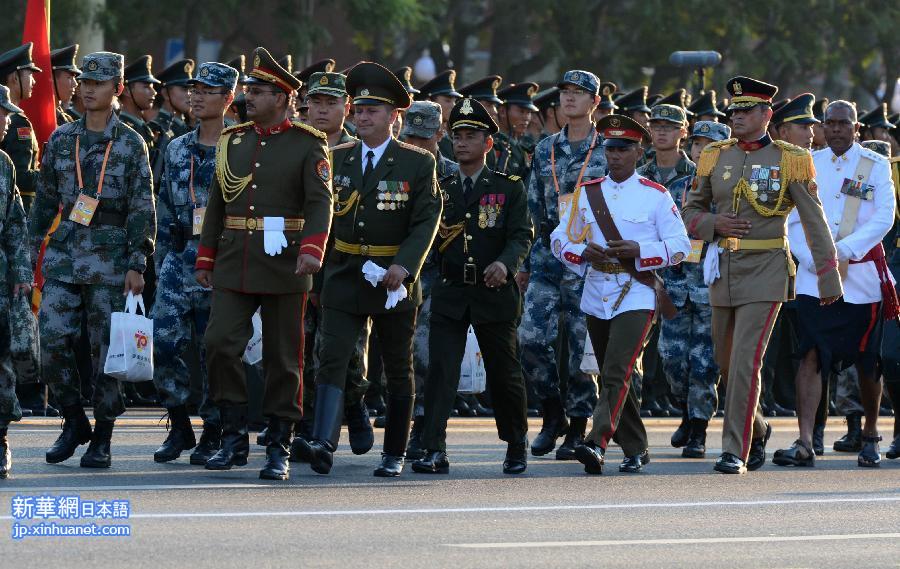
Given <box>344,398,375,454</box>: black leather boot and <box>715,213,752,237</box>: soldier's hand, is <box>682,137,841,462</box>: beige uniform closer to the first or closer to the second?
<box>715,213,752,237</box>: soldier's hand

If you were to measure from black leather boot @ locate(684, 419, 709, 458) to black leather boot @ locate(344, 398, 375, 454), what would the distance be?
2.45 meters

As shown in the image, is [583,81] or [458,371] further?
[583,81]

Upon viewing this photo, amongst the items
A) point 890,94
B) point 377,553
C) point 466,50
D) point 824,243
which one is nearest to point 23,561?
point 377,553

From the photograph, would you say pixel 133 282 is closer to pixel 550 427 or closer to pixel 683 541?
pixel 550 427

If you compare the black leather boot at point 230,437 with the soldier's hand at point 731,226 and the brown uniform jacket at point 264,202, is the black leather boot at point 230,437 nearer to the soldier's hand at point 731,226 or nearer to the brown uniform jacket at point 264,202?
the brown uniform jacket at point 264,202

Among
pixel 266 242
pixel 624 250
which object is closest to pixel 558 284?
pixel 624 250

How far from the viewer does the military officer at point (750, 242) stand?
42.2 feet

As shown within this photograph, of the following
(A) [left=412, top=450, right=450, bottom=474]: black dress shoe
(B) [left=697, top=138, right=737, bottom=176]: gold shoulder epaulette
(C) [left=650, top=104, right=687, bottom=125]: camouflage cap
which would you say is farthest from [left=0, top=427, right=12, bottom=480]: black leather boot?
(C) [left=650, top=104, right=687, bottom=125]: camouflage cap

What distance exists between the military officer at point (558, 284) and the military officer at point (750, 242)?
0.98 metres

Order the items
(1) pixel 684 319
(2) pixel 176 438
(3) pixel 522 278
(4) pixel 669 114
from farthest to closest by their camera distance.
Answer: (4) pixel 669 114
(1) pixel 684 319
(3) pixel 522 278
(2) pixel 176 438

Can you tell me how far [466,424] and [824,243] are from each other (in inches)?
153

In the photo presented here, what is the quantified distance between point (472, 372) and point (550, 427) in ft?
2.10

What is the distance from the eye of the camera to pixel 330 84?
13.0m

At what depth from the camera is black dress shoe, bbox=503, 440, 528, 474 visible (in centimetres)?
1259
